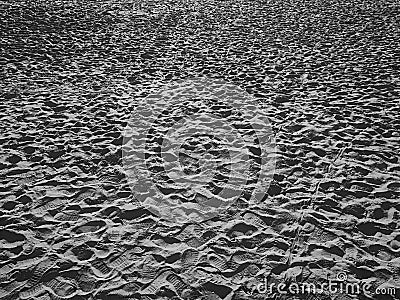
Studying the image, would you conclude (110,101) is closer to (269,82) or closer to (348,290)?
(269,82)

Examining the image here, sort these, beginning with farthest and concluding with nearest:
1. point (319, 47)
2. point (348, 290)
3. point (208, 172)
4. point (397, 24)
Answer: point (397, 24) < point (319, 47) < point (208, 172) < point (348, 290)

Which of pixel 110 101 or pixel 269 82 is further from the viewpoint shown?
pixel 269 82

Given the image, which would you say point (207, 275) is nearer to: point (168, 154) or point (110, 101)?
point (168, 154)

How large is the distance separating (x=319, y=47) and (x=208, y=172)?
3084 millimetres

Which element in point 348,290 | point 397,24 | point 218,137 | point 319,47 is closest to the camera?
point 348,290

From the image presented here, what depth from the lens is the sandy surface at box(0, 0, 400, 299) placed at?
226 cm

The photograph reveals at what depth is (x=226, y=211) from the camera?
107 inches

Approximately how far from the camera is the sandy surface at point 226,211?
2.26 metres

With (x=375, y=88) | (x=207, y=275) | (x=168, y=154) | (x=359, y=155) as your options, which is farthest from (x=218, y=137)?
(x=375, y=88)

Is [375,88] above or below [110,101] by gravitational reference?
above

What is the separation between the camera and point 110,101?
4.09 meters

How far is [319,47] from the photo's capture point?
5.37 meters

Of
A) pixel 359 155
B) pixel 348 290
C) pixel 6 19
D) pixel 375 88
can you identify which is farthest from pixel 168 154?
pixel 6 19

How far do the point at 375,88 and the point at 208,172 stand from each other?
7.35ft
